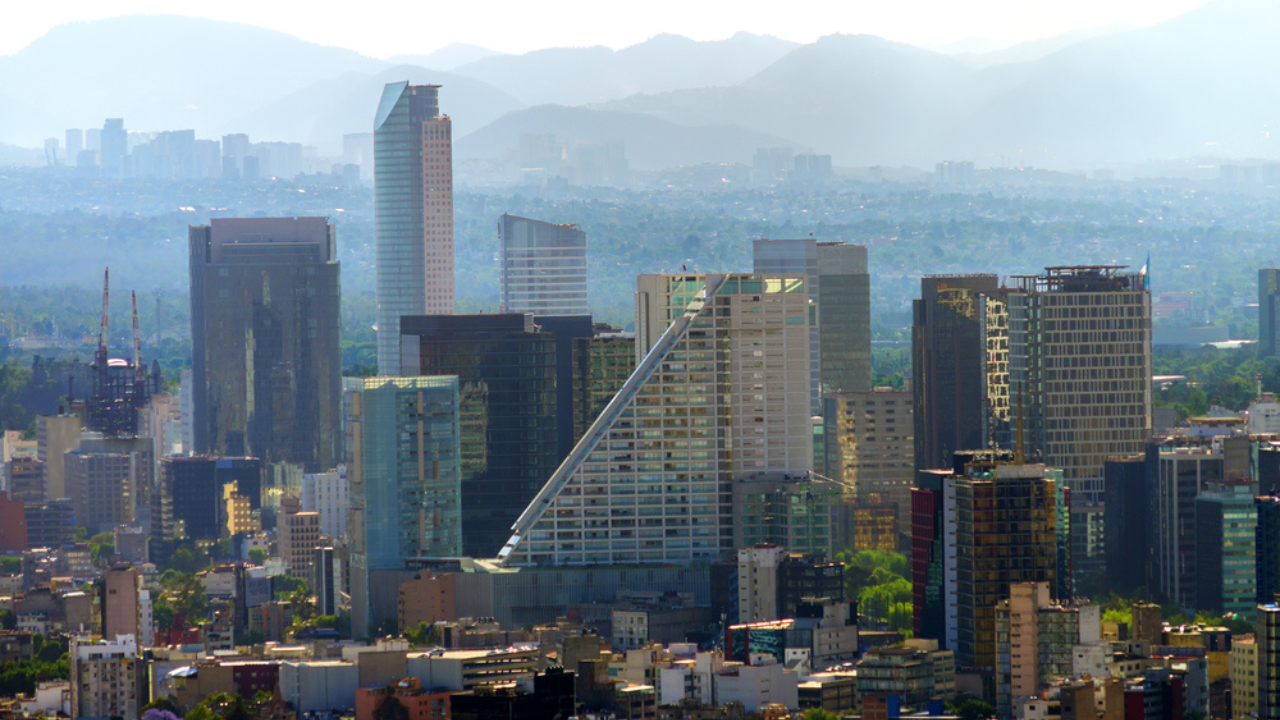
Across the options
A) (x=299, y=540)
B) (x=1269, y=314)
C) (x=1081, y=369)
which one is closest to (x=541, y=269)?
(x=1269, y=314)

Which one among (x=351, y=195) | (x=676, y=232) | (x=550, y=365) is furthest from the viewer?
(x=351, y=195)

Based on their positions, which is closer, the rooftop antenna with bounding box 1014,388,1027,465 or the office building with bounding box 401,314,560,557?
the rooftop antenna with bounding box 1014,388,1027,465

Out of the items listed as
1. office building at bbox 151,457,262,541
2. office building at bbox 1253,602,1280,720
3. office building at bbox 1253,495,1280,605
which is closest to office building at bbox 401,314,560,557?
office building at bbox 151,457,262,541

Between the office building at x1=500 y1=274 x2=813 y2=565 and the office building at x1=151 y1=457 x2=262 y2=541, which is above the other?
the office building at x1=500 y1=274 x2=813 y2=565

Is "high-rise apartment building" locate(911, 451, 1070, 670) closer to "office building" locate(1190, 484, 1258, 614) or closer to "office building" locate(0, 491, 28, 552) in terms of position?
"office building" locate(1190, 484, 1258, 614)

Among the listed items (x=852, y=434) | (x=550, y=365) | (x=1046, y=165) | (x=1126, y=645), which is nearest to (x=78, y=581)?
(x=550, y=365)

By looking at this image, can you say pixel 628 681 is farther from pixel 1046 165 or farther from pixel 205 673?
pixel 1046 165

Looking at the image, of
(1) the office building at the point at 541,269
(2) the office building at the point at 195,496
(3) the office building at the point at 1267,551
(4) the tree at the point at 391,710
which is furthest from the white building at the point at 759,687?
(1) the office building at the point at 541,269
